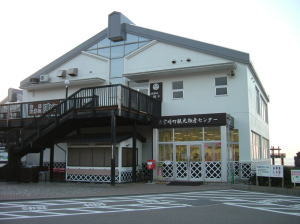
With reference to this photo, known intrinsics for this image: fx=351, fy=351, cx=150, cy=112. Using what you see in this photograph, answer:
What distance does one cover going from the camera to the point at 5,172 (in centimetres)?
1981

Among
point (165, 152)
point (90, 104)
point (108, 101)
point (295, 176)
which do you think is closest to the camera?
point (295, 176)

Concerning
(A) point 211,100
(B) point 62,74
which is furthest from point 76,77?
(A) point 211,100

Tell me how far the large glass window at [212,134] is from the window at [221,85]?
2327mm

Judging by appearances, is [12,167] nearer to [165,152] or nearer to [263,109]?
[165,152]

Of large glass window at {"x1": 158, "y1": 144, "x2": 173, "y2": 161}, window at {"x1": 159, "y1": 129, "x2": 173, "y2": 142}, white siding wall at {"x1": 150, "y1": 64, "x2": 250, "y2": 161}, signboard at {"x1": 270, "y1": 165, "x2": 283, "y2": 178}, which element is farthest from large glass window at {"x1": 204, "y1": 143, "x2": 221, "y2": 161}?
signboard at {"x1": 270, "y1": 165, "x2": 283, "y2": 178}

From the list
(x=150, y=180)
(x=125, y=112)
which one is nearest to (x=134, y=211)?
(x=125, y=112)

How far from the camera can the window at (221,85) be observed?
66.5ft

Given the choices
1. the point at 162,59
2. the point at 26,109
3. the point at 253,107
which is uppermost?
the point at 162,59

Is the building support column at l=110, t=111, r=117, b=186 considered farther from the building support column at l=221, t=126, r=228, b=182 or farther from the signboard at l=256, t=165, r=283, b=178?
the signboard at l=256, t=165, r=283, b=178

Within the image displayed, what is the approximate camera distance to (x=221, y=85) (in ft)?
66.8

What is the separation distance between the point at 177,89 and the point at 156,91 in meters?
1.32

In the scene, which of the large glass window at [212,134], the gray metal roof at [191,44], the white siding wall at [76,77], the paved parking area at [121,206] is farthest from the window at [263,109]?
the paved parking area at [121,206]

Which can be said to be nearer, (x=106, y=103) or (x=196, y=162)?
(x=106, y=103)

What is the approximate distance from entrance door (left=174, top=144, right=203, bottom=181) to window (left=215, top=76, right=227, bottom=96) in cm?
339
